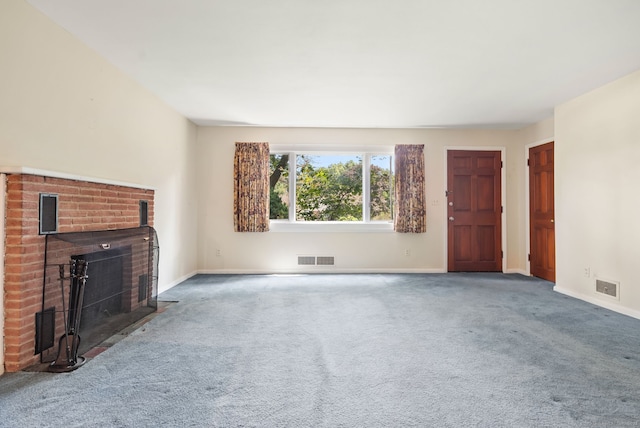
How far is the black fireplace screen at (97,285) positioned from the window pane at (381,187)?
3513 mm

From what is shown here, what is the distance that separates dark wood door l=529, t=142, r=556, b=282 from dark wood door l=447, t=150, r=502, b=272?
0.47m

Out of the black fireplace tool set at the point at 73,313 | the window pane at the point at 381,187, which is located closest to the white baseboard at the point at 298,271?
the window pane at the point at 381,187

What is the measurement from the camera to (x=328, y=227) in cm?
539

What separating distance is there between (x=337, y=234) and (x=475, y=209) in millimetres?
2450

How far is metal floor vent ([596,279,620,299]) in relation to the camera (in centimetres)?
343

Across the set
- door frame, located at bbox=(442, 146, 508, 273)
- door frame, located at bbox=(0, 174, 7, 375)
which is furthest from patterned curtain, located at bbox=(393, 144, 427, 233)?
door frame, located at bbox=(0, 174, 7, 375)

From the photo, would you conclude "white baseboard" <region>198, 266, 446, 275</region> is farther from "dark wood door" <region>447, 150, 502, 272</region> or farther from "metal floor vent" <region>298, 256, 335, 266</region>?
"dark wood door" <region>447, 150, 502, 272</region>

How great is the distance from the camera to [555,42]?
2631 millimetres

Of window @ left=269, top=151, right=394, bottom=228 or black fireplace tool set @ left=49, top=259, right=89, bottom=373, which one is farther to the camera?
window @ left=269, top=151, right=394, bottom=228

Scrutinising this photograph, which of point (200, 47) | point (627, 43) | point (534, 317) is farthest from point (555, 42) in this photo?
point (200, 47)

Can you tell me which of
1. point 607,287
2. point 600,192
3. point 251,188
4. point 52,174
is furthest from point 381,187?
point 52,174

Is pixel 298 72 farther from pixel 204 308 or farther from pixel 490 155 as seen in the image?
pixel 490 155

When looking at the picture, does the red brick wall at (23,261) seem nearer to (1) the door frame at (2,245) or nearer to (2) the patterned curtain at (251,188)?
(1) the door frame at (2,245)

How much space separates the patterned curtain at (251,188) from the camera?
518cm
